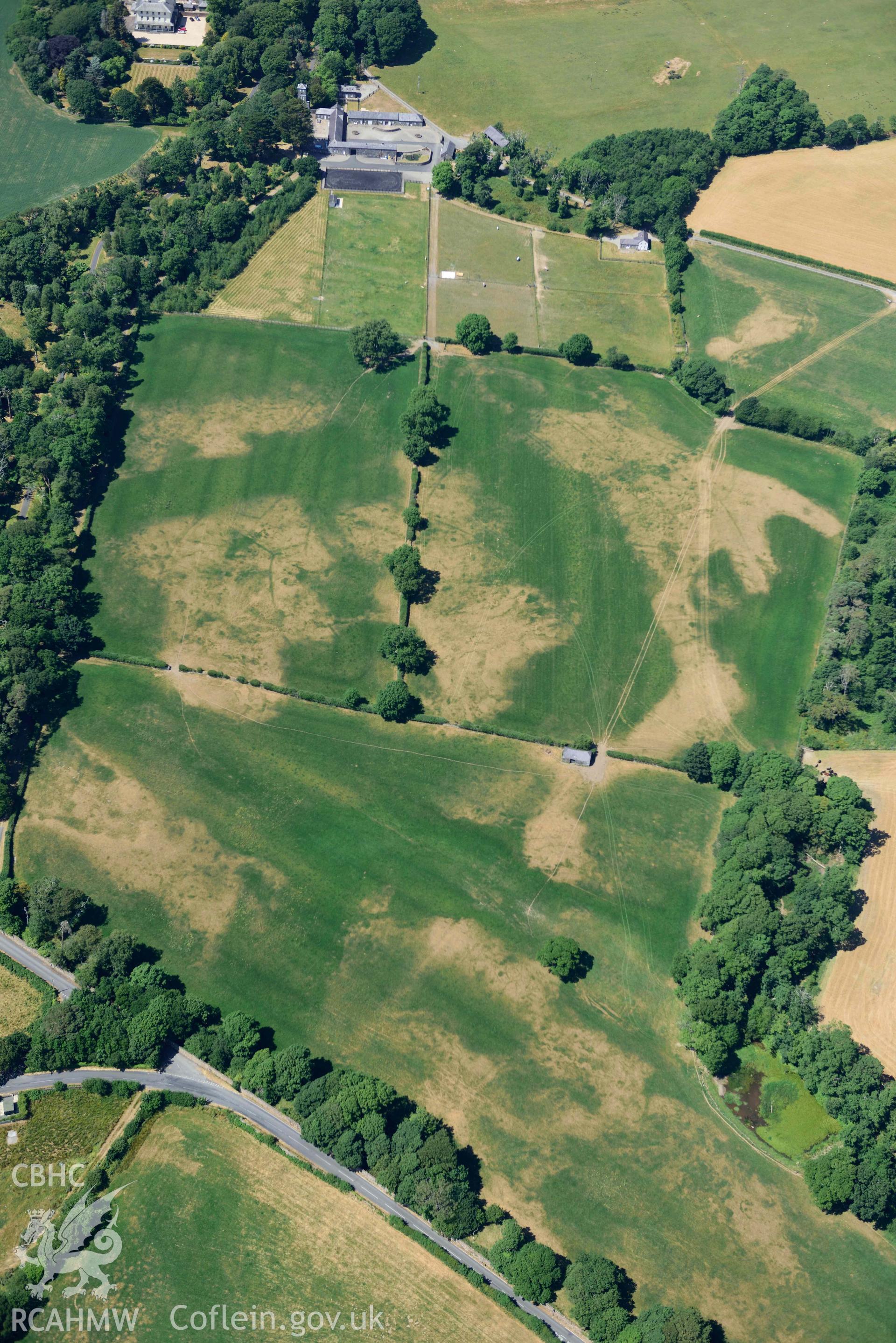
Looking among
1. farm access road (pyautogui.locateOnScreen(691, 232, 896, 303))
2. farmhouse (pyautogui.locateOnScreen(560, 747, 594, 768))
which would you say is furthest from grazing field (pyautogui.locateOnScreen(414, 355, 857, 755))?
farm access road (pyautogui.locateOnScreen(691, 232, 896, 303))

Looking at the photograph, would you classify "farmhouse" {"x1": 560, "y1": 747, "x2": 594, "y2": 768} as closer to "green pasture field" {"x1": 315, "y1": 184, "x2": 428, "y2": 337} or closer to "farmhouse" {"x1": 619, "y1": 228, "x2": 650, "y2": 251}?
"green pasture field" {"x1": 315, "y1": 184, "x2": 428, "y2": 337}

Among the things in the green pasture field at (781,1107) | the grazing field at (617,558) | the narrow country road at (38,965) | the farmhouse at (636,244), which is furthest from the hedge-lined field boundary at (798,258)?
the narrow country road at (38,965)

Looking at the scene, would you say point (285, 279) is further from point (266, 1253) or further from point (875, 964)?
point (266, 1253)

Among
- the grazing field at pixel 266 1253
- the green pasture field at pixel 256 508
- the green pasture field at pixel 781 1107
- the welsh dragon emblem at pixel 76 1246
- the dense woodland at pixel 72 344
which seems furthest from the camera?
the green pasture field at pixel 256 508

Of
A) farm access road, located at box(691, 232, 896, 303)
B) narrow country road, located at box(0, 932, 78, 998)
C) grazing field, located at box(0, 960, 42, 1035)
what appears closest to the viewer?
grazing field, located at box(0, 960, 42, 1035)

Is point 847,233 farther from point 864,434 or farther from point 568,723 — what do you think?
point 568,723

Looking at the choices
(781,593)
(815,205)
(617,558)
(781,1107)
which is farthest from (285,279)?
(781,1107)

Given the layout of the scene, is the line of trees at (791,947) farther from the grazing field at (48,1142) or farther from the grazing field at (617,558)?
the grazing field at (48,1142)
